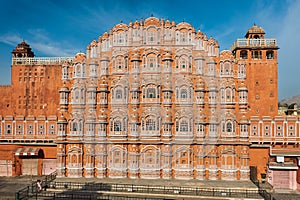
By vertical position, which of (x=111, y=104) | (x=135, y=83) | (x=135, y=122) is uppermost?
(x=135, y=83)

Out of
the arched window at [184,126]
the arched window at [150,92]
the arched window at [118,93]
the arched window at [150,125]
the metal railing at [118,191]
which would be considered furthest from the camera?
the arched window at [118,93]

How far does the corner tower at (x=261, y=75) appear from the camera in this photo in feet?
115

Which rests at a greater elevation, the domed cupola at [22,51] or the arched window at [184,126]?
the domed cupola at [22,51]

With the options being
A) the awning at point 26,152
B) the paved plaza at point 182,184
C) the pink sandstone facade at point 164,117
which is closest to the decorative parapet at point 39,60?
the pink sandstone facade at point 164,117

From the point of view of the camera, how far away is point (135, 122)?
1206 inches

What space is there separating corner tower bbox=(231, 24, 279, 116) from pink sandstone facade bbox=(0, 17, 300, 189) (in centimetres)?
215

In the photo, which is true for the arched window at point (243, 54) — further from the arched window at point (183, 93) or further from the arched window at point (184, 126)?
the arched window at point (184, 126)

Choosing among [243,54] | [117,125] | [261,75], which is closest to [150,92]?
[117,125]

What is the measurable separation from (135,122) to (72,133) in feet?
25.6

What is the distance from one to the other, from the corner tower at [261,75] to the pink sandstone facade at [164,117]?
7.05 feet

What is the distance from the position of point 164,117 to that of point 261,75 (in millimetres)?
14901

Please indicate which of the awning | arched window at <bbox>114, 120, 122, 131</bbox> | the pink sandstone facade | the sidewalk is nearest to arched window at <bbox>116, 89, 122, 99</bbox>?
the pink sandstone facade

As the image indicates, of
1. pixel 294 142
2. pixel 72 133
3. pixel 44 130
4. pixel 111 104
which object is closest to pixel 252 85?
pixel 294 142

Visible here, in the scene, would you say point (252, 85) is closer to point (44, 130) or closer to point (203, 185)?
point (203, 185)
